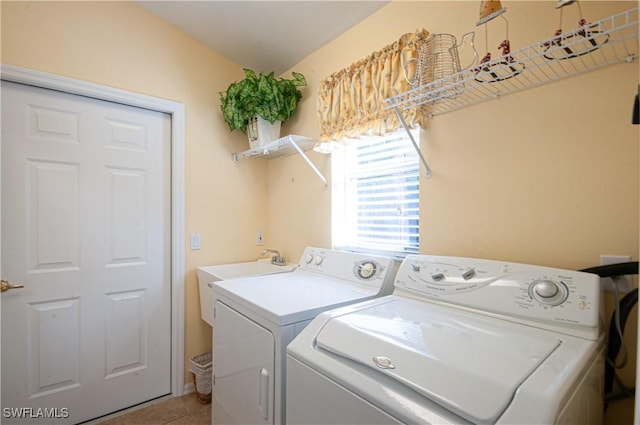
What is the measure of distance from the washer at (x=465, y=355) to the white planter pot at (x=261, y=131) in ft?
4.93

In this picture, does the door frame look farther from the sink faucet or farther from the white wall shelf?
the sink faucet

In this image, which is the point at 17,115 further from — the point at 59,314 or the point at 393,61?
the point at 393,61

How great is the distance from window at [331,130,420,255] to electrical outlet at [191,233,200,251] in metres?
1.06

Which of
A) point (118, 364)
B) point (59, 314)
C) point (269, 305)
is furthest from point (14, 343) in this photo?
point (269, 305)

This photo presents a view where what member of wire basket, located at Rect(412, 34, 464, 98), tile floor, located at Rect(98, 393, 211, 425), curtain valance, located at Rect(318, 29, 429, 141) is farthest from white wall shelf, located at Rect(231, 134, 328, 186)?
tile floor, located at Rect(98, 393, 211, 425)

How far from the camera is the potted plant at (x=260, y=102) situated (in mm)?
2111

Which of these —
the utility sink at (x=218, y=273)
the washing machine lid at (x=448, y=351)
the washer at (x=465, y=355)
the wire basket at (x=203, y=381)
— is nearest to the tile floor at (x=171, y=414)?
the wire basket at (x=203, y=381)

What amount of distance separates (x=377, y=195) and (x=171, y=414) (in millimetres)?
2007

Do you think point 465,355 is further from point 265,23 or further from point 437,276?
point 265,23

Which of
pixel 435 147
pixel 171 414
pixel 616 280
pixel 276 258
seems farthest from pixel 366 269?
pixel 171 414

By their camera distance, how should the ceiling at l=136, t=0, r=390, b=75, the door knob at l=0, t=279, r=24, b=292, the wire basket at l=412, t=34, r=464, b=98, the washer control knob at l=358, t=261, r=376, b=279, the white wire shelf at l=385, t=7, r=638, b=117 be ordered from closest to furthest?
the white wire shelf at l=385, t=7, r=638, b=117
the wire basket at l=412, t=34, r=464, b=98
the washer control knob at l=358, t=261, r=376, b=279
the door knob at l=0, t=279, r=24, b=292
the ceiling at l=136, t=0, r=390, b=75

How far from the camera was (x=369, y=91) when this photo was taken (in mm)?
1701

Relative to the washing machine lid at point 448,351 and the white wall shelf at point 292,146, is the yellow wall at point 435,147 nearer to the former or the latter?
the white wall shelf at point 292,146

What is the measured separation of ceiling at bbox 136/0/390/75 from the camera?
6.10 ft
